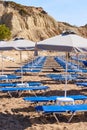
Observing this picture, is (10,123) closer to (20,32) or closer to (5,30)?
(5,30)

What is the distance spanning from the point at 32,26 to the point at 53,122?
8831cm

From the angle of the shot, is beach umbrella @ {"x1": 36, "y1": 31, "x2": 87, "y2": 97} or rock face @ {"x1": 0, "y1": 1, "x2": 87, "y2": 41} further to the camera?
rock face @ {"x1": 0, "y1": 1, "x2": 87, "y2": 41}

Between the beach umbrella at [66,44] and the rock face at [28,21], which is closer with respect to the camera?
the beach umbrella at [66,44]

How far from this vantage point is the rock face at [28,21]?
87062mm

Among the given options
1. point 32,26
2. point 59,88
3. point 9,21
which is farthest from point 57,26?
point 59,88

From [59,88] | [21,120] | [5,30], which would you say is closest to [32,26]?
[5,30]

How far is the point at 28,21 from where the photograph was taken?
9481 cm

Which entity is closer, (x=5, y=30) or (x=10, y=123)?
(x=10, y=123)

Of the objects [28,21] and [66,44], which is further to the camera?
[28,21]

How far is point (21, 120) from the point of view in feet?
30.0

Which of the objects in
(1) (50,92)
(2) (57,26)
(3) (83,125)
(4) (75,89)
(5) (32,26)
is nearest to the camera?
(3) (83,125)

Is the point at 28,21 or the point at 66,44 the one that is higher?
the point at 28,21

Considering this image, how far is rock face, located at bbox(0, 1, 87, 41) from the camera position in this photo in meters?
87.1

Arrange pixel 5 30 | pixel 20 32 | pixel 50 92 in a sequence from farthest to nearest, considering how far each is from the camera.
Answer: pixel 20 32, pixel 5 30, pixel 50 92
